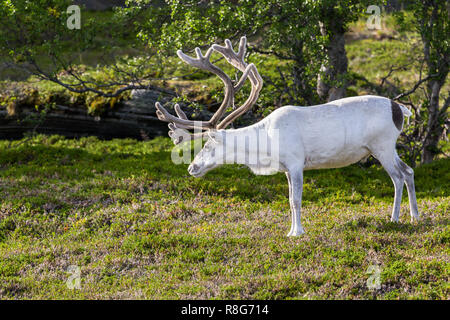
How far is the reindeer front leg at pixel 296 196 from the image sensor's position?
9055mm

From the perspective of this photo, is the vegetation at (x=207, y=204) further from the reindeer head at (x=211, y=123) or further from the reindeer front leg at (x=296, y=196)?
the reindeer head at (x=211, y=123)

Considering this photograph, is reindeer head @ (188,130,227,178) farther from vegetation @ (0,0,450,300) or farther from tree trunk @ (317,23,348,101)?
tree trunk @ (317,23,348,101)

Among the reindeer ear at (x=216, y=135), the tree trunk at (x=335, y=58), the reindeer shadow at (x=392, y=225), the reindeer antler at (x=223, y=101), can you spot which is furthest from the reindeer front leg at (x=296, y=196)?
the tree trunk at (x=335, y=58)

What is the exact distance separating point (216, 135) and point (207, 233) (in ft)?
6.34

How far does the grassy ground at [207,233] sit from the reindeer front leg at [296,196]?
218 mm

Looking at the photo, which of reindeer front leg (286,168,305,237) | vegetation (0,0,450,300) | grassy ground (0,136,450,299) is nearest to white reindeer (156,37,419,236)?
reindeer front leg (286,168,305,237)

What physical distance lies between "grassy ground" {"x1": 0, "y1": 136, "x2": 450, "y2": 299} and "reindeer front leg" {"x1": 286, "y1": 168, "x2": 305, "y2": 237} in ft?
0.72

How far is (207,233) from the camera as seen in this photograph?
990 centimetres

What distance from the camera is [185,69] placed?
17.3m

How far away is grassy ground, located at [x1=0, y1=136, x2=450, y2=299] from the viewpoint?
7.80 meters

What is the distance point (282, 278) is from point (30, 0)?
1113 centimetres

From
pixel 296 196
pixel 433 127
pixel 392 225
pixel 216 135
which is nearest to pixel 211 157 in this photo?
pixel 216 135

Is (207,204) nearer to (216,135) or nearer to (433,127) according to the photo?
(216,135)
